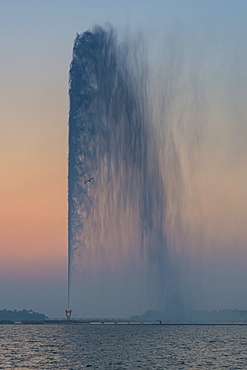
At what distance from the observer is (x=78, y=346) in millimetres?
86438

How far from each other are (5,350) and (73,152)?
3015 centimetres

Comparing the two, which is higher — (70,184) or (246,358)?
(70,184)

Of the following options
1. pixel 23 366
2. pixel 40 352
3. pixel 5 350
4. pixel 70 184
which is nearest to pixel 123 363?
pixel 23 366

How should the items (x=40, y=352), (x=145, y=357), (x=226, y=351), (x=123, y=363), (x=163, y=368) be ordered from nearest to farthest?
1. (x=163, y=368)
2. (x=123, y=363)
3. (x=145, y=357)
4. (x=40, y=352)
5. (x=226, y=351)

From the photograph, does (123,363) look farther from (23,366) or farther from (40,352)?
(40,352)

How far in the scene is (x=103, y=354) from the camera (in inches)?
2862

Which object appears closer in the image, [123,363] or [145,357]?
[123,363]

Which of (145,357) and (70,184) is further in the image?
(70,184)

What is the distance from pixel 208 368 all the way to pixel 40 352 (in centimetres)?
2639

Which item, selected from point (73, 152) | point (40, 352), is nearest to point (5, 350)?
point (40, 352)

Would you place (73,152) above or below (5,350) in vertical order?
above

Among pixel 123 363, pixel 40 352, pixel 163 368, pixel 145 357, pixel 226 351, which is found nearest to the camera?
pixel 163 368

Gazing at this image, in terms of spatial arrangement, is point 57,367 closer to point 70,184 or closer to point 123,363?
point 123,363

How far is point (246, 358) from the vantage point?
236 ft
